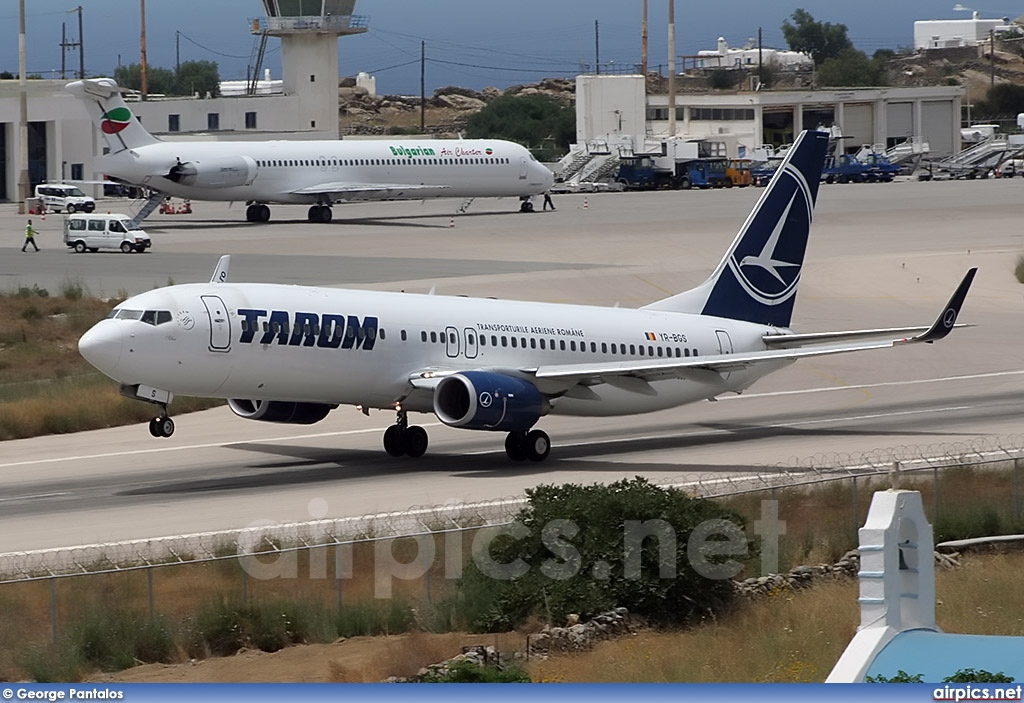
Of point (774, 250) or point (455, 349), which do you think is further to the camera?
point (774, 250)

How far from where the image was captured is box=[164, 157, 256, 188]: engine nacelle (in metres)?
107

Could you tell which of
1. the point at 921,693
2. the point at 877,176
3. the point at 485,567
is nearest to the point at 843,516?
the point at 485,567

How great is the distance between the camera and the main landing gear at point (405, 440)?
40812 mm

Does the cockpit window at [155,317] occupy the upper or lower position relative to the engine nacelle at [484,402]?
upper

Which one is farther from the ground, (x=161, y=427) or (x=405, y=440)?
(x=161, y=427)

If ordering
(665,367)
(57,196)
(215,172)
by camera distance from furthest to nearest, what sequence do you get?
1. (57,196)
2. (215,172)
3. (665,367)

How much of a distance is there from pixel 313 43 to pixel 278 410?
394 ft

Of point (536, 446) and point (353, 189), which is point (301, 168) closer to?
point (353, 189)

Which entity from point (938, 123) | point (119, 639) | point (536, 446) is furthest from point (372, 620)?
point (938, 123)

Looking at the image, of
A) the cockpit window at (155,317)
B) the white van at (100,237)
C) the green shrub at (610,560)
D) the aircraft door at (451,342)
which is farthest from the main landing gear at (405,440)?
the white van at (100,237)

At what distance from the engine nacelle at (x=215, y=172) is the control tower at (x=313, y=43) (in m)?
46.9

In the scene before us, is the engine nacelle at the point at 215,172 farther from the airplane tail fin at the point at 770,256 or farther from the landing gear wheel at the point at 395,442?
the landing gear wheel at the point at 395,442

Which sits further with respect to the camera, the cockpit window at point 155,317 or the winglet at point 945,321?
the winglet at point 945,321

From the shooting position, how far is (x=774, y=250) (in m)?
46.4
